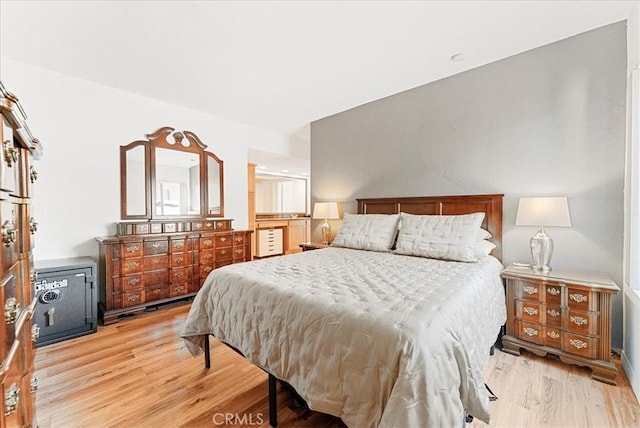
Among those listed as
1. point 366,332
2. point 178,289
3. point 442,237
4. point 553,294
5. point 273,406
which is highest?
point 442,237

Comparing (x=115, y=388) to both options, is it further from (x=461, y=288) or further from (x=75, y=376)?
(x=461, y=288)

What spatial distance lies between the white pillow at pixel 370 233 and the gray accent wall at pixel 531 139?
23.8 inches

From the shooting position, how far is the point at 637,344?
179 cm

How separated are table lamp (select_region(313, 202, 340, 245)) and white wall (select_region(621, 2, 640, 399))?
2.78m

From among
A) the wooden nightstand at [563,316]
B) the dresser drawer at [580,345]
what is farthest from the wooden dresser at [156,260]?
the dresser drawer at [580,345]

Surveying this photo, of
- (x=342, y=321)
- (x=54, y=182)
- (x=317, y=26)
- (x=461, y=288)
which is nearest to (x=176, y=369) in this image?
(x=342, y=321)

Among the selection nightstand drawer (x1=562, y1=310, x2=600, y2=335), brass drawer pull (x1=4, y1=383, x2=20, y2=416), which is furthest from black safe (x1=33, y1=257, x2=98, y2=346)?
nightstand drawer (x1=562, y1=310, x2=600, y2=335)

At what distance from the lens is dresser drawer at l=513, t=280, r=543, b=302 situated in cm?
219

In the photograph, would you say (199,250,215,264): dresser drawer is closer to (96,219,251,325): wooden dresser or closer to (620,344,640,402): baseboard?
(96,219,251,325): wooden dresser

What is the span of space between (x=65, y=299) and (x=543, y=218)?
4165mm

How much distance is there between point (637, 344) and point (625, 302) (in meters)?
0.47

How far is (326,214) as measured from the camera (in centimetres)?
398

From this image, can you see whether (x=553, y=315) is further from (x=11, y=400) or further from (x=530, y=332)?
(x=11, y=400)

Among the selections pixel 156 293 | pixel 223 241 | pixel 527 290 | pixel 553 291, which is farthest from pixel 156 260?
pixel 553 291
